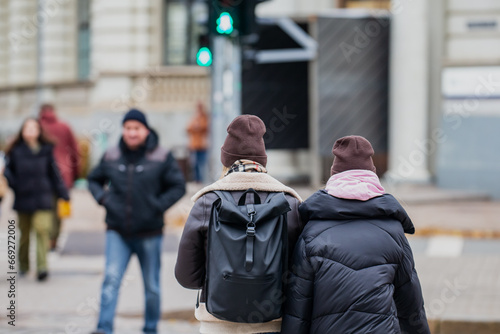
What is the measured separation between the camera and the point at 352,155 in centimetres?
393

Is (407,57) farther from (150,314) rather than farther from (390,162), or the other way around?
(150,314)

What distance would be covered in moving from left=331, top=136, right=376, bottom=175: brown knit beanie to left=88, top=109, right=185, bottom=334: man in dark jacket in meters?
2.87

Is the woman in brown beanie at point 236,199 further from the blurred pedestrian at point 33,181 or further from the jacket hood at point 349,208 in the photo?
the blurred pedestrian at point 33,181

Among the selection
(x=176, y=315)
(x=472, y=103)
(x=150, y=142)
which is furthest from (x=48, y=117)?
(x=472, y=103)

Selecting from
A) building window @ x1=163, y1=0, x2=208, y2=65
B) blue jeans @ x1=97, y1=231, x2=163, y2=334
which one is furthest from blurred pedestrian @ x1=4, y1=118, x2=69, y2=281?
building window @ x1=163, y1=0, x2=208, y2=65

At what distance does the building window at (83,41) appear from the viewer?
2400 centimetres

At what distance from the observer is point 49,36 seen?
78.4ft

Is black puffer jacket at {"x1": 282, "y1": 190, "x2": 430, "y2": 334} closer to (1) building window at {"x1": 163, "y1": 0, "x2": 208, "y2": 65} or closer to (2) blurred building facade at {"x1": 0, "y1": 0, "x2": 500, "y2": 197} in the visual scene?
(2) blurred building facade at {"x1": 0, "y1": 0, "x2": 500, "y2": 197}

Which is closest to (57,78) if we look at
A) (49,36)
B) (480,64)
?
(49,36)

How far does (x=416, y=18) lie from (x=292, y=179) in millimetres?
4153

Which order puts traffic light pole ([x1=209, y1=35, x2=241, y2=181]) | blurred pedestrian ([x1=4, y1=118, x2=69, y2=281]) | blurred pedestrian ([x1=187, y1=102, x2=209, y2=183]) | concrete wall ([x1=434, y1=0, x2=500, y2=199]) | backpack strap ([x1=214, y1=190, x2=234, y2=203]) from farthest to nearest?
1. blurred pedestrian ([x1=187, y1=102, x2=209, y2=183])
2. concrete wall ([x1=434, y1=0, x2=500, y2=199])
3. blurred pedestrian ([x1=4, y1=118, x2=69, y2=281])
4. traffic light pole ([x1=209, y1=35, x2=241, y2=181])
5. backpack strap ([x1=214, y1=190, x2=234, y2=203])

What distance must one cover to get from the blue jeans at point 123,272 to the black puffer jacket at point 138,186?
91 millimetres

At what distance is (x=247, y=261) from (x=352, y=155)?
72 cm

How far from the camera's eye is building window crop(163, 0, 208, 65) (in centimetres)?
2150
